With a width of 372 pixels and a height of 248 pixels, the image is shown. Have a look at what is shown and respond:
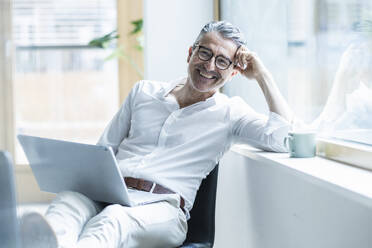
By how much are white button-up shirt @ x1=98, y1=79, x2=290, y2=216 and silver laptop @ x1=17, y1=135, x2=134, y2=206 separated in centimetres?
22

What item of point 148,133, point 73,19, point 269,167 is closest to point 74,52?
point 73,19

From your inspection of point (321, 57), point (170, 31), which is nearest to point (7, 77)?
point (170, 31)

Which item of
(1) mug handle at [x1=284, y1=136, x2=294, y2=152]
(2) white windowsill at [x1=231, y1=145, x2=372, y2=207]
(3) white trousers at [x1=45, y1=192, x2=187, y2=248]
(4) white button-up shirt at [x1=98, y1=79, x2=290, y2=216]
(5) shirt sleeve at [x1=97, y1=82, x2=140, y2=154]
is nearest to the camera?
(2) white windowsill at [x1=231, y1=145, x2=372, y2=207]

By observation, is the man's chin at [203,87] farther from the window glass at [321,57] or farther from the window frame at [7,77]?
the window frame at [7,77]

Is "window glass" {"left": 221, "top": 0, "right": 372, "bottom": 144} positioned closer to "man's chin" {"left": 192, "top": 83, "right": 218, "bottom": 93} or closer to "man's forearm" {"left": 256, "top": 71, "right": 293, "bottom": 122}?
"man's forearm" {"left": 256, "top": 71, "right": 293, "bottom": 122}

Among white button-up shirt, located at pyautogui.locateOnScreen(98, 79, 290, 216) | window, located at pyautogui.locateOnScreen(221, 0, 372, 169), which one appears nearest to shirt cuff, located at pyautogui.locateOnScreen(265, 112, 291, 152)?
white button-up shirt, located at pyautogui.locateOnScreen(98, 79, 290, 216)

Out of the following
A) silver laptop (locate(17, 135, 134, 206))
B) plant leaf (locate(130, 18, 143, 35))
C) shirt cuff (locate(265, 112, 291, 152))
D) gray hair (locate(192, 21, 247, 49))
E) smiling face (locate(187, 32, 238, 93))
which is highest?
plant leaf (locate(130, 18, 143, 35))

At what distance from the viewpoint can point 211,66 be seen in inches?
72.9

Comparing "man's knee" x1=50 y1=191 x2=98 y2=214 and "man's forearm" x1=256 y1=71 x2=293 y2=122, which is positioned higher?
"man's forearm" x1=256 y1=71 x2=293 y2=122

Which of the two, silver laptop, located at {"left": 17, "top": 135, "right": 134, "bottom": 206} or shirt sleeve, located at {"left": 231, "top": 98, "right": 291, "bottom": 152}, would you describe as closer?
silver laptop, located at {"left": 17, "top": 135, "right": 134, "bottom": 206}

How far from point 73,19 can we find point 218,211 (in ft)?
7.64

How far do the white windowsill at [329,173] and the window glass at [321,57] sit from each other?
0.42 feet

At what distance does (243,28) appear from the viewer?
242 cm

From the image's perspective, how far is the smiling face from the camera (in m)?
1.86
